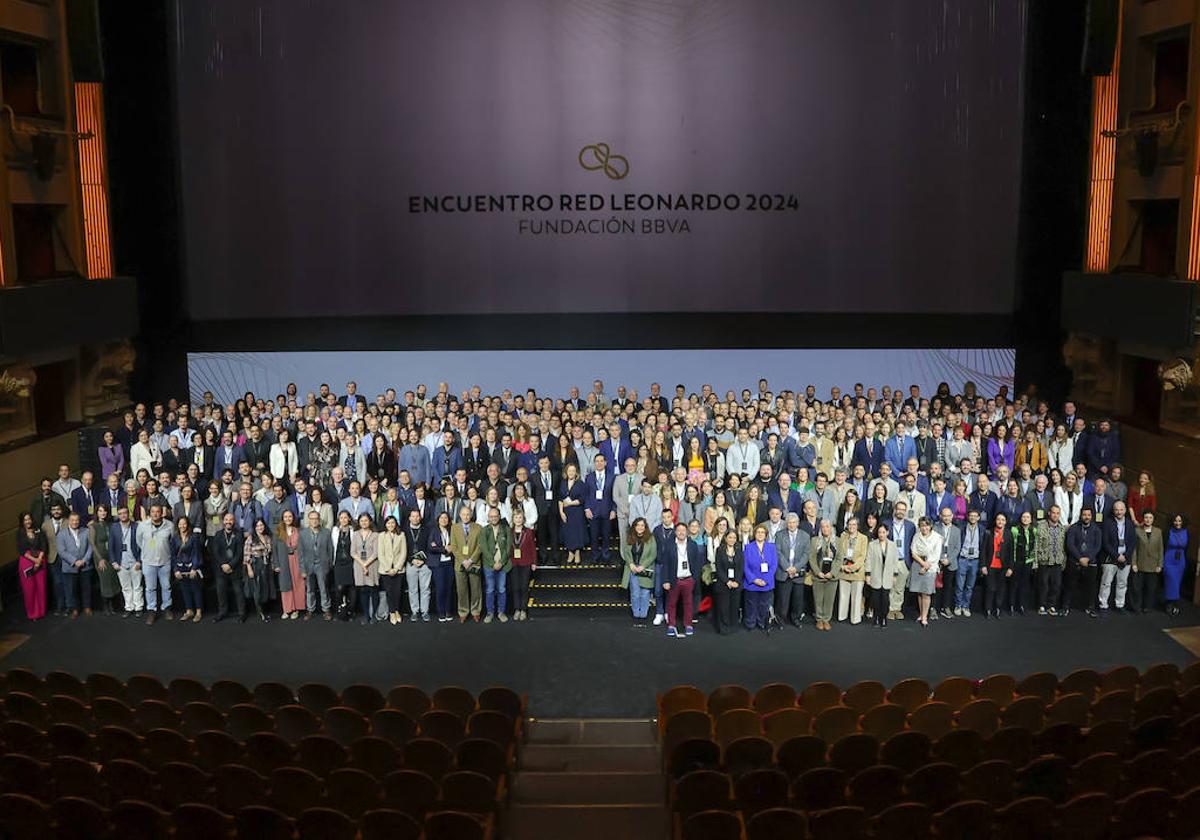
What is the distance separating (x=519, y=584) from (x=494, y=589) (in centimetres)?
31

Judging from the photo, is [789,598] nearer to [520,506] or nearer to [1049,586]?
[1049,586]

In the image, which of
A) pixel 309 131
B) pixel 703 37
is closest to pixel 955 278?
pixel 703 37

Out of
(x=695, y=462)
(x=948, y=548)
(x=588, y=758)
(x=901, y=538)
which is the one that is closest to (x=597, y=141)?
(x=695, y=462)

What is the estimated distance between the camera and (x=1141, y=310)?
16.7 metres

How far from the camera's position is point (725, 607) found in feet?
44.2

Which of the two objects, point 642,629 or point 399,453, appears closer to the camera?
point 642,629

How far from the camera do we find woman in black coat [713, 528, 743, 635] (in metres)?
13.3

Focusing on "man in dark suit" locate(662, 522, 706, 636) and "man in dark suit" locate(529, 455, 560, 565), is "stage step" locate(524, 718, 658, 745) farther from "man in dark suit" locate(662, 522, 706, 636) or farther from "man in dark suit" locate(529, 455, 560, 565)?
"man in dark suit" locate(529, 455, 560, 565)

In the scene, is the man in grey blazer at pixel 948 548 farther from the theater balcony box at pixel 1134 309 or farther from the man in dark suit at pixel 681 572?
the theater balcony box at pixel 1134 309

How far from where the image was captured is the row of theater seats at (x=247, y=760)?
773 cm

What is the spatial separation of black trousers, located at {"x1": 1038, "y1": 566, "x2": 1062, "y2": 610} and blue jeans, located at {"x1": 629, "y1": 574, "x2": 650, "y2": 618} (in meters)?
4.89

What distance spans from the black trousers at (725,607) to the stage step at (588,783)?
2.44 meters

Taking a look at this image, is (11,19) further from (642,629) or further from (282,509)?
(642,629)

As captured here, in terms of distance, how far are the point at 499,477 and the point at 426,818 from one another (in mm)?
7636
